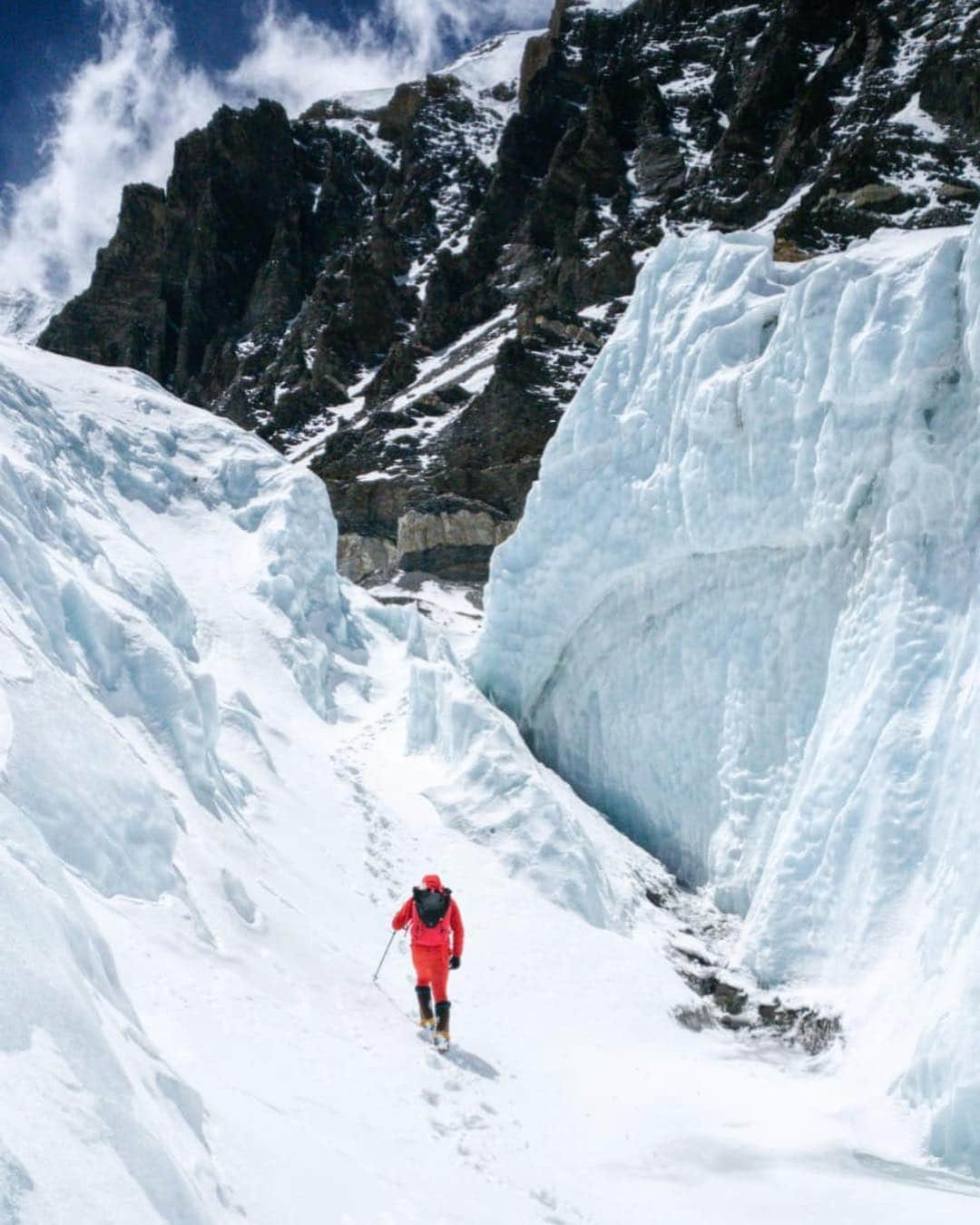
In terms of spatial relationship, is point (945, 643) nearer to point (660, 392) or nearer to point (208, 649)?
point (660, 392)

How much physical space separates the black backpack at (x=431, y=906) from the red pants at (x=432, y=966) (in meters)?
0.21

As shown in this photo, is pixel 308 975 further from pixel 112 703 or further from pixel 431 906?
pixel 112 703

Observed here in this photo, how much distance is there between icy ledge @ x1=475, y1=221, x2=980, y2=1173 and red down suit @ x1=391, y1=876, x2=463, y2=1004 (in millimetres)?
4265

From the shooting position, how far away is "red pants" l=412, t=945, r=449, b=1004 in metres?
8.92

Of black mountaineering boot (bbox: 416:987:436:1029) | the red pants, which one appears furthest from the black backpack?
black mountaineering boot (bbox: 416:987:436:1029)

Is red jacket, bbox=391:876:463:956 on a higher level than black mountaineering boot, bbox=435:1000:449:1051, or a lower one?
higher

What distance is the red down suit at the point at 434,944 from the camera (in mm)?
8938

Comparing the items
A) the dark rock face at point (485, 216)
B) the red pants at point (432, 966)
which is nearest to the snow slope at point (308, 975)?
the red pants at point (432, 966)

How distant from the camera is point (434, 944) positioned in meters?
9.02

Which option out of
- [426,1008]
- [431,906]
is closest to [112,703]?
[431,906]

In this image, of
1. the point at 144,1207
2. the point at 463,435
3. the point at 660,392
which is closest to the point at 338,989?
the point at 144,1207

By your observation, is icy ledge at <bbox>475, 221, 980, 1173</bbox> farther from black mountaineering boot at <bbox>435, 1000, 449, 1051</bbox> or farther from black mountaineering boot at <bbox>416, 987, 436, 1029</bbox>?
black mountaineering boot at <bbox>416, 987, 436, 1029</bbox>

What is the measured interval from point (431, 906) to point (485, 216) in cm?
10314

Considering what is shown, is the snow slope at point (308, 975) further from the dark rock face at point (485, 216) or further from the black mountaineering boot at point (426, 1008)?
the dark rock face at point (485, 216)
